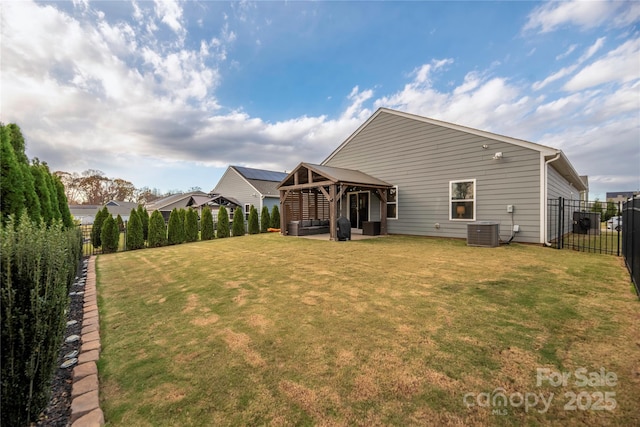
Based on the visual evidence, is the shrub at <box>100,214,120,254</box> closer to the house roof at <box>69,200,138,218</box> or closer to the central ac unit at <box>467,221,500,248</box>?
the central ac unit at <box>467,221,500,248</box>

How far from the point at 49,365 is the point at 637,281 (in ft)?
22.6

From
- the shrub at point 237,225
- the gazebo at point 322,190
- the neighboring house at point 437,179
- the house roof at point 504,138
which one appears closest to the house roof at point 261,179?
the shrub at point 237,225

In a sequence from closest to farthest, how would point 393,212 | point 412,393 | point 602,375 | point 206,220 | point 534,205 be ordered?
1. point 412,393
2. point 602,375
3. point 534,205
4. point 393,212
5. point 206,220

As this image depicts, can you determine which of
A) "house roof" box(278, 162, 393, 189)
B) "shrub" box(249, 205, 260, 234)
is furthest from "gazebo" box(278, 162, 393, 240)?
"shrub" box(249, 205, 260, 234)

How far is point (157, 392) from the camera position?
1.96m

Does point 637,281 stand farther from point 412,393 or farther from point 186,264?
point 186,264

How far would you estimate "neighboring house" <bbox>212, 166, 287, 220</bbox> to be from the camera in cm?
2127

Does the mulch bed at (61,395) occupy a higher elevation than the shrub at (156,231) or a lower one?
lower

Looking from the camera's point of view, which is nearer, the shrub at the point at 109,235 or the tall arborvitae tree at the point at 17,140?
the tall arborvitae tree at the point at 17,140

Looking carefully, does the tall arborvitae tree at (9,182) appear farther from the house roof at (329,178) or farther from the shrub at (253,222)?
the shrub at (253,222)

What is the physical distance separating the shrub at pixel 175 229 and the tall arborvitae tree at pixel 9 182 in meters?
7.90

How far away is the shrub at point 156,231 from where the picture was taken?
11158mm

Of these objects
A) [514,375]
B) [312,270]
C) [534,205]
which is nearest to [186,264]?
[312,270]

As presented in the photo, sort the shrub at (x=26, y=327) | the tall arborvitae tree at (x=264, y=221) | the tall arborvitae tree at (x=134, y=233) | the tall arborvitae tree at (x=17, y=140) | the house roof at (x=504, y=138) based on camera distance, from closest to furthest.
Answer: the shrub at (x=26, y=327)
the tall arborvitae tree at (x=17, y=140)
the house roof at (x=504, y=138)
the tall arborvitae tree at (x=134, y=233)
the tall arborvitae tree at (x=264, y=221)
